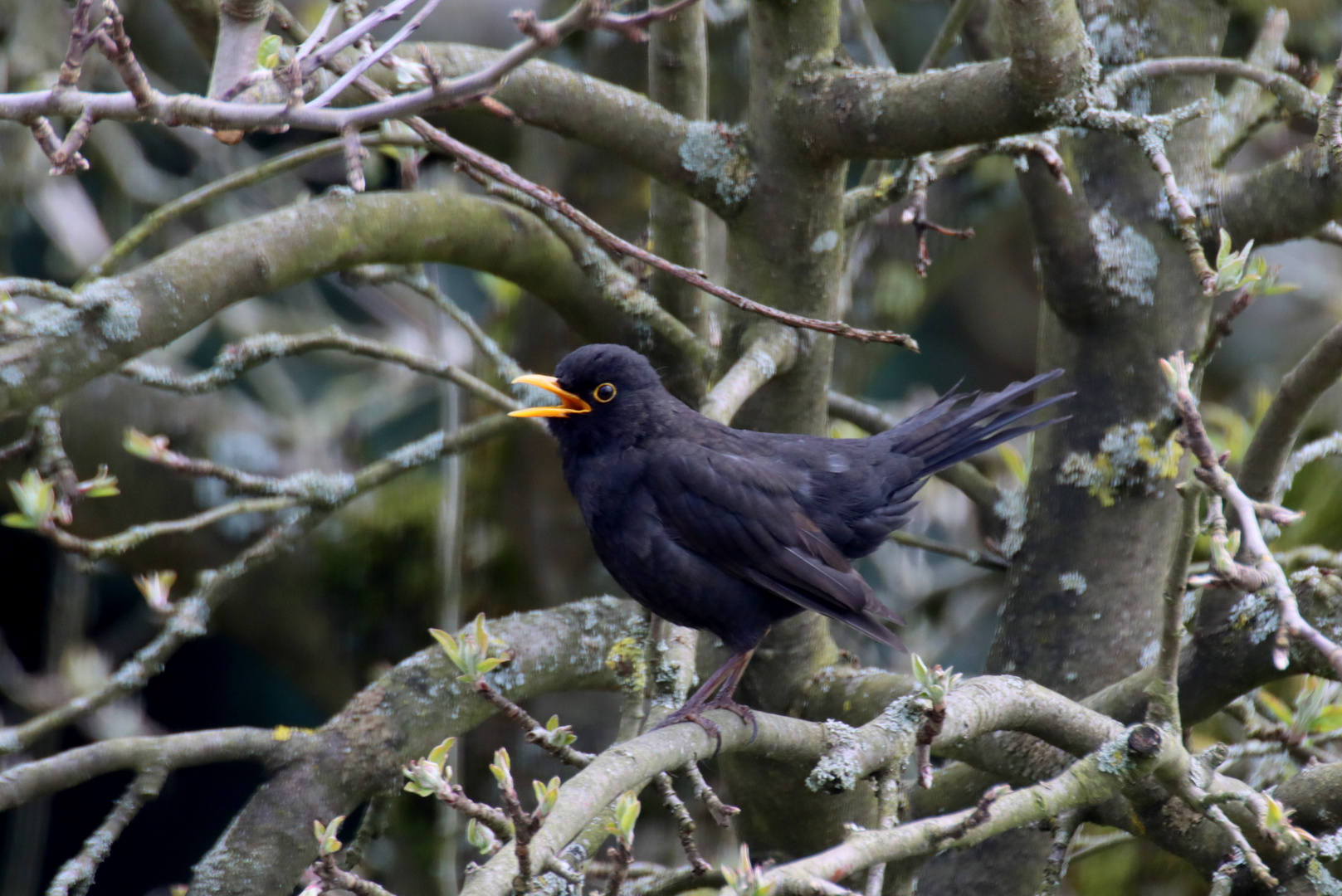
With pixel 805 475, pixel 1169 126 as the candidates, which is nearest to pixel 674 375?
pixel 805 475

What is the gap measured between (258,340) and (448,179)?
313 cm

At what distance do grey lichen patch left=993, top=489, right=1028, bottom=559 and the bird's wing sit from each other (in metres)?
0.88

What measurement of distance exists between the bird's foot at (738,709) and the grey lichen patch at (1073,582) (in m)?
1.26

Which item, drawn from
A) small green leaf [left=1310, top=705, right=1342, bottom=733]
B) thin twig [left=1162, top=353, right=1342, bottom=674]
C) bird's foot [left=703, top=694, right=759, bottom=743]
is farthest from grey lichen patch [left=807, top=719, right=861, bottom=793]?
small green leaf [left=1310, top=705, right=1342, bottom=733]

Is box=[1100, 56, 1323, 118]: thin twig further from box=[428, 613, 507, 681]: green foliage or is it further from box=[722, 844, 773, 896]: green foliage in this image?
box=[722, 844, 773, 896]: green foliage

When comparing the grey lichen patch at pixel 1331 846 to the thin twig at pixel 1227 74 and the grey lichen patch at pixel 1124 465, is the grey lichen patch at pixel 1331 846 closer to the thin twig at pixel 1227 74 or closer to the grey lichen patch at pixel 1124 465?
the grey lichen patch at pixel 1124 465

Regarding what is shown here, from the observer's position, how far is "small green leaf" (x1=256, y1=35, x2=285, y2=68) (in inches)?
80.7

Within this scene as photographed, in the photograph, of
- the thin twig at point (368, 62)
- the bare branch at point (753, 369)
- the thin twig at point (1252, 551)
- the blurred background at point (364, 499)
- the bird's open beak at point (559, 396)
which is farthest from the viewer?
the blurred background at point (364, 499)

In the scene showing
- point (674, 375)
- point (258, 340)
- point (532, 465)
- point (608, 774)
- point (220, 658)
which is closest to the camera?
point (608, 774)

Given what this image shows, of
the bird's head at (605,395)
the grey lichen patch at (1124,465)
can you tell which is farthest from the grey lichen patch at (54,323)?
the grey lichen patch at (1124,465)

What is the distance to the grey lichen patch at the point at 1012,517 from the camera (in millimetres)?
3582

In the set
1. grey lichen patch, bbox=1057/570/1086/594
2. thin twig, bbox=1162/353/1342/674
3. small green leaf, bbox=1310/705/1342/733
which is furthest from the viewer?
grey lichen patch, bbox=1057/570/1086/594

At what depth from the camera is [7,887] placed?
4586mm

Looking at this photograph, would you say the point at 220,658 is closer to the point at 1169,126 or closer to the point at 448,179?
the point at 448,179
